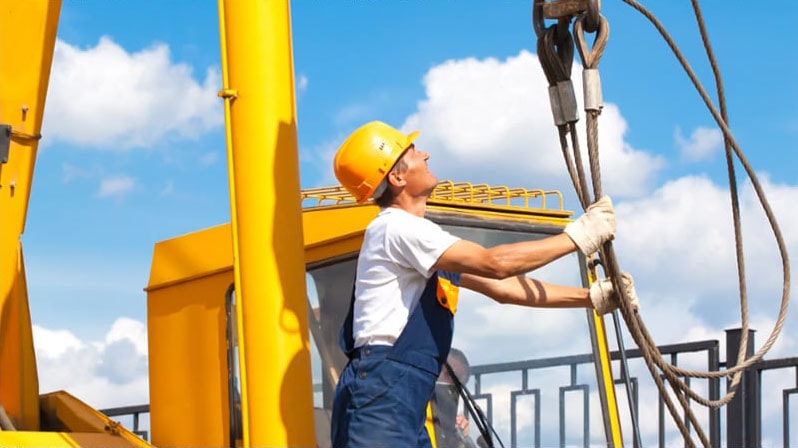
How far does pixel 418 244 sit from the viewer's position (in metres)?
4.30

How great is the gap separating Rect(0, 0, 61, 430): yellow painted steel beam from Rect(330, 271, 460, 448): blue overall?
2.44m

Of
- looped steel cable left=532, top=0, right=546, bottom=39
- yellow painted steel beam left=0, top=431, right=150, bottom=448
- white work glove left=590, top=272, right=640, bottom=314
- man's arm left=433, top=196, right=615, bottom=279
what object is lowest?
yellow painted steel beam left=0, top=431, right=150, bottom=448

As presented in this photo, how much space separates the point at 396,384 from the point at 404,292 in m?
0.33

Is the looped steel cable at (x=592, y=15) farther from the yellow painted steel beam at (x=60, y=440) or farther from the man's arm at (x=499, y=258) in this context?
the yellow painted steel beam at (x=60, y=440)

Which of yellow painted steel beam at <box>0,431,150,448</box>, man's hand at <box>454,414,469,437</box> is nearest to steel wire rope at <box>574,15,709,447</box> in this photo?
man's hand at <box>454,414,469,437</box>

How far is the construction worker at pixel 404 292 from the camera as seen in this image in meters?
4.25

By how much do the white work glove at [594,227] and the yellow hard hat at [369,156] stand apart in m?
0.73

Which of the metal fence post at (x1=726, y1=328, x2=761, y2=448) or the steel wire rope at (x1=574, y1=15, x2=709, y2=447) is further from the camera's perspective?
the metal fence post at (x1=726, y1=328, x2=761, y2=448)

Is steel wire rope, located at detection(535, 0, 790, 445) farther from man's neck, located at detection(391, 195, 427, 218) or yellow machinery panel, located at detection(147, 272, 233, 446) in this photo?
yellow machinery panel, located at detection(147, 272, 233, 446)

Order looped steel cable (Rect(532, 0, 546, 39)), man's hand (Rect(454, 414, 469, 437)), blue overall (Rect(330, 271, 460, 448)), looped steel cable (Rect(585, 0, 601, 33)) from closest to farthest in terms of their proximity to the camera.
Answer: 1. blue overall (Rect(330, 271, 460, 448))
2. looped steel cable (Rect(585, 0, 601, 33))
3. looped steel cable (Rect(532, 0, 546, 39))
4. man's hand (Rect(454, 414, 469, 437))

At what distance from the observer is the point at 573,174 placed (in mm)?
4453

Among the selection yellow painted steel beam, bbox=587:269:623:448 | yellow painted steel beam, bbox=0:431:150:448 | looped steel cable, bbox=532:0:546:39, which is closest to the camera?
looped steel cable, bbox=532:0:546:39

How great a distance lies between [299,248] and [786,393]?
4792 mm

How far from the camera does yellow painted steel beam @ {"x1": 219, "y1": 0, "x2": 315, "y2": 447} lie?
4.62 m
